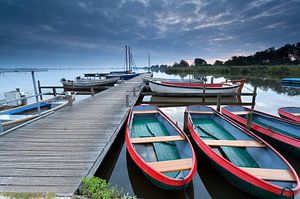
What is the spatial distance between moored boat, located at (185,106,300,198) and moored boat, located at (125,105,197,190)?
0.63 meters

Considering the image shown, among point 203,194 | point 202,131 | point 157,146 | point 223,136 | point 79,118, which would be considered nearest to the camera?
point 203,194

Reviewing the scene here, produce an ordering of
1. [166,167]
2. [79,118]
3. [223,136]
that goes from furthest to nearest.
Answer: [79,118] → [223,136] → [166,167]

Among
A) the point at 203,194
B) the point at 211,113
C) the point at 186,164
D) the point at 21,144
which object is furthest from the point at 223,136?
the point at 21,144

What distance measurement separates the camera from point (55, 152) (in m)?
3.75

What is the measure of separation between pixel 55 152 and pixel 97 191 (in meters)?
1.89

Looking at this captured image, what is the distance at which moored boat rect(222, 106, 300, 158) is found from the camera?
4.45 metres

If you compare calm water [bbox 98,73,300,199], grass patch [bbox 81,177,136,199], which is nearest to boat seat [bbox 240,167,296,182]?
calm water [bbox 98,73,300,199]

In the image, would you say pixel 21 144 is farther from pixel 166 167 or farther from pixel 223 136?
pixel 223 136

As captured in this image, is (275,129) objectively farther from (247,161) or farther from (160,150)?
(160,150)

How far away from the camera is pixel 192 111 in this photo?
6711 millimetres

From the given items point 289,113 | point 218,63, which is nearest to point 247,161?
point 289,113

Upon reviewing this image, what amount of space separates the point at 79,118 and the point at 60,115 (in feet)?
3.56

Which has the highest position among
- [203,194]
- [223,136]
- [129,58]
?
[129,58]

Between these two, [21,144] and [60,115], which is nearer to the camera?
[21,144]
